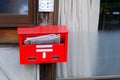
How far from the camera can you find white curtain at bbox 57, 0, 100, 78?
4445 mm

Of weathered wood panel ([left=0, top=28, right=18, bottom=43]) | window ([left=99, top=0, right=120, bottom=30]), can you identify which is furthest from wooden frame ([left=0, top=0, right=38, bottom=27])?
window ([left=99, top=0, right=120, bottom=30])

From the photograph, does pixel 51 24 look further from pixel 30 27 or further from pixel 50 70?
pixel 50 70

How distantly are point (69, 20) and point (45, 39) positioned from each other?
0.74m

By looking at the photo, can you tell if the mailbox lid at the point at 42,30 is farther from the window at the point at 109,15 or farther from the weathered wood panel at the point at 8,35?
the window at the point at 109,15

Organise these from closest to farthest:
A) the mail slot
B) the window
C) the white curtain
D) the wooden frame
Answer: the mail slot → the wooden frame → the white curtain → the window

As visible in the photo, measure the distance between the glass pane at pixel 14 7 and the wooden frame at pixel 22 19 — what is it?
0.07 metres

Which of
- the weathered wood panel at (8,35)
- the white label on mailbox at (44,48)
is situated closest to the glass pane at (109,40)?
the white label on mailbox at (44,48)

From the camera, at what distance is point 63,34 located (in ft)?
12.8

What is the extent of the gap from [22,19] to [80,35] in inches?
34.1

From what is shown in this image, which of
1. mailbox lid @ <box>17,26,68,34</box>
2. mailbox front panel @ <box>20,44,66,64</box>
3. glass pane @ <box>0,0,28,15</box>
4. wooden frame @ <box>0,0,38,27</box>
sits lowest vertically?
mailbox front panel @ <box>20,44,66,64</box>

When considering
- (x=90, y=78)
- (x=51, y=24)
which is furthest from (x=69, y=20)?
(x=90, y=78)

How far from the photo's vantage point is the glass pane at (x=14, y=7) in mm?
4324

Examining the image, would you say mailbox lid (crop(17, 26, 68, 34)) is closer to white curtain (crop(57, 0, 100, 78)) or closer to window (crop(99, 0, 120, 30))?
white curtain (crop(57, 0, 100, 78))

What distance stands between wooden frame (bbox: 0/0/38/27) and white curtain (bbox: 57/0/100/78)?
379 millimetres
